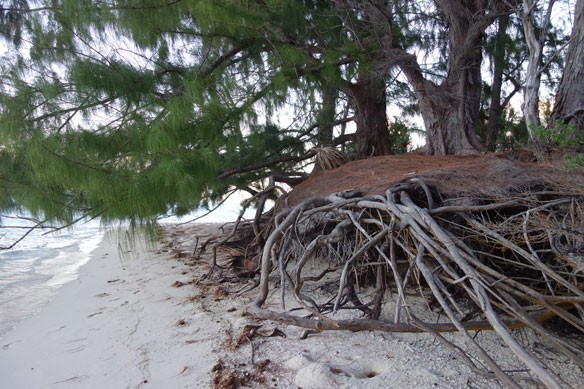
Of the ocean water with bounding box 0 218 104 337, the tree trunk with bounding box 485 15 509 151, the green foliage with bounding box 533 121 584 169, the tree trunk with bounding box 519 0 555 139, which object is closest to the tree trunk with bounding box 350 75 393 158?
the tree trunk with bounding box 485 15 509 151

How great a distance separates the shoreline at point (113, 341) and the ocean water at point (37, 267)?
241 mm

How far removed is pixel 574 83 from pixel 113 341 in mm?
3874

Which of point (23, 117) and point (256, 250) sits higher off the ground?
point (23, 117)

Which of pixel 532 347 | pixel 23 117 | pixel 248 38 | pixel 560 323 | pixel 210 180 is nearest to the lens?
pixel 532 347

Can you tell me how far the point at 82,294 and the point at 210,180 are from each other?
208cm

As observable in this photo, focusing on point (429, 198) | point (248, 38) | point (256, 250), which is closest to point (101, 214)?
point (256, 250)

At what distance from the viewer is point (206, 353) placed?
7.60ft

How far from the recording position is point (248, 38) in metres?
3.60

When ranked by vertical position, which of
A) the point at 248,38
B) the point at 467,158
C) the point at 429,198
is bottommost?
the point at 429,198

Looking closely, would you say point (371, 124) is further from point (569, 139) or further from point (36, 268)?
point (36, 268)

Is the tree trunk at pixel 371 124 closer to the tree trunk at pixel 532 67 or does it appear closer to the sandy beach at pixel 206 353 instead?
the tree trunk at pixel 532 67

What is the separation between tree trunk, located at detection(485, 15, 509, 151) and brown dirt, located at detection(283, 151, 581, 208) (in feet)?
5.31

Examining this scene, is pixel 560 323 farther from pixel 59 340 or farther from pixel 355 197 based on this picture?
pixel 59 340

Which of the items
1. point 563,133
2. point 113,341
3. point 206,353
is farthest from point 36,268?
point 563,133
